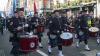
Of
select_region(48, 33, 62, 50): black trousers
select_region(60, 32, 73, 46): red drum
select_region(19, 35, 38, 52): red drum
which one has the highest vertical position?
select_region(19, 35, 38, 52): red drum

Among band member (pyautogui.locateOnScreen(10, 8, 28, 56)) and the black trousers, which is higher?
band member (pyautogui.locateOnScreen(10, 8, 28, 56))

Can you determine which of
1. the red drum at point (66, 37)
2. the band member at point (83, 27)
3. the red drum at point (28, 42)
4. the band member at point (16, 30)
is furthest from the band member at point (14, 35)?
the band member at point (83, 27)

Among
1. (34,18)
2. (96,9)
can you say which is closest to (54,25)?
(34,18)

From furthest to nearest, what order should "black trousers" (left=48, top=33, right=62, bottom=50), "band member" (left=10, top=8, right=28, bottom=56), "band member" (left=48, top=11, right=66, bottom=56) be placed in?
"band member" (left=48, top=11, right=66, bottom=56)
"black trousers" (left=48, top=33, right=62, bottom=50)
"band member" (left=10, top=8, right=28, bottom=56)

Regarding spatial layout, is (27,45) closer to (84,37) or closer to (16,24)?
(16,24)

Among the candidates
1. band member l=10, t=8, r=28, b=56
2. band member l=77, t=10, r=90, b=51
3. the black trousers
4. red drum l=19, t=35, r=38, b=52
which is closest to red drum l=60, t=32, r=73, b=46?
the black trousers

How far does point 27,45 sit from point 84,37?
16.8 ft

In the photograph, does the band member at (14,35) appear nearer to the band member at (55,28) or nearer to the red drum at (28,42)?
the band member at (55,28)

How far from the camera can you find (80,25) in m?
15.9

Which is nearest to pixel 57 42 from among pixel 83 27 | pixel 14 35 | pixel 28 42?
pixel 14 35

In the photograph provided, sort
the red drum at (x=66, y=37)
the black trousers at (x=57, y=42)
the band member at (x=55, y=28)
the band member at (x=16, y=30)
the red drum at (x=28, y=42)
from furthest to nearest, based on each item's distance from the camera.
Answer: the band member at (x=55, y=28) < the black trousers at (x=57, y=42) < the red drum at (x=66, y=37) < the band member at (x=16, y=30) < the red drum at (x=28, y=42)

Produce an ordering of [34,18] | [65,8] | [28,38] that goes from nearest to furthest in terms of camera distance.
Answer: [28,38]
[34,18]
[65,8]

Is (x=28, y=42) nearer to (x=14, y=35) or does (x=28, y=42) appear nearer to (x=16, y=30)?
(x=16, y=30)

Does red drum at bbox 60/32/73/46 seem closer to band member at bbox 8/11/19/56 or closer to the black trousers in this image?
the black trousers
